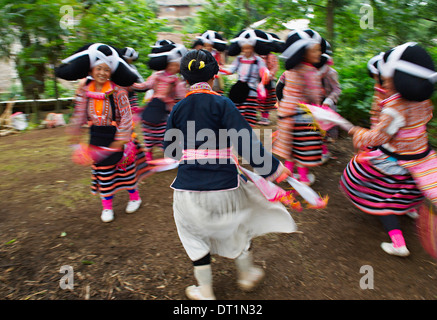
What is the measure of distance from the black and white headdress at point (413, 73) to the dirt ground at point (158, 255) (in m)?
1.40

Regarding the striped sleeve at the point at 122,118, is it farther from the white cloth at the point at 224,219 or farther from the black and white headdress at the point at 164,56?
the white cloth at the point at 224,219

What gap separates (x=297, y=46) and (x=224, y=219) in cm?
208

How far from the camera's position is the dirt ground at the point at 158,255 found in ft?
8.61

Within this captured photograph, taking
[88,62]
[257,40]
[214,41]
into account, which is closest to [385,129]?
[88,62]

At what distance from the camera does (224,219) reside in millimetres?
2209

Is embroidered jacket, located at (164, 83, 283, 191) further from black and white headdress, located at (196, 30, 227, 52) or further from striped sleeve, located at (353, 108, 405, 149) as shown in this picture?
black and white headdress, located at (196, 30, 227, 52)

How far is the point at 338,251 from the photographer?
3.05m

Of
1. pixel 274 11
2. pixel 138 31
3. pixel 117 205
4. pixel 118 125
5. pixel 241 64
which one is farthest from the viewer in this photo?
pixel 138 31

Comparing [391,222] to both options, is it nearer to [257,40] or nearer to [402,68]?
[402,68]

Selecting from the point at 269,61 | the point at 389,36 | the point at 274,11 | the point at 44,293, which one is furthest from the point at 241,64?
the point at 44,293

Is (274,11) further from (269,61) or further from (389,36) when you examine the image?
(389,36)

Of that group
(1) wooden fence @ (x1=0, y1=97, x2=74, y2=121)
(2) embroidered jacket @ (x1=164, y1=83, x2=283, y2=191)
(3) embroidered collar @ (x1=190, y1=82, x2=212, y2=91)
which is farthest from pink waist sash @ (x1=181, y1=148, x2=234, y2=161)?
(1) wooden fence @ (x1=0, y1=97, x2=74, y2=121)

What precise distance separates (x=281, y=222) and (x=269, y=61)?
3.79 metres

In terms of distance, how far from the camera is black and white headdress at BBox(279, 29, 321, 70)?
342 cm
